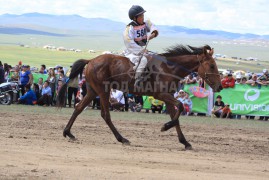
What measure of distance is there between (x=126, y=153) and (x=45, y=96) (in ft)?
44.7

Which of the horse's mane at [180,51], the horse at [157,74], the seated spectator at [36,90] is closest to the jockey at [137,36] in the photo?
the horse at [157,74]

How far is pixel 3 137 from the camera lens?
1309 cm

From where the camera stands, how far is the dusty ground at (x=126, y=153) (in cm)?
945

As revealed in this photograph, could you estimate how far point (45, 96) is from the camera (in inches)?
977

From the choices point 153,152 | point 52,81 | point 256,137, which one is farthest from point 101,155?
point 52,81

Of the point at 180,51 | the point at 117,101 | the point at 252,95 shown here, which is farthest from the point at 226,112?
the point at 180,51

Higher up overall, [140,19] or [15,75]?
[140,19]

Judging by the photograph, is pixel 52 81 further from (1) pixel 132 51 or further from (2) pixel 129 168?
(2) pixel 129 168

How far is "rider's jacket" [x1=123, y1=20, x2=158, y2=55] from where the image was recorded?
13250mm

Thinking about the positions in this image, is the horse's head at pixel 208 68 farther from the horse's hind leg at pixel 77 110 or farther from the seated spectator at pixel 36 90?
the seated spectator at pixel 36 90

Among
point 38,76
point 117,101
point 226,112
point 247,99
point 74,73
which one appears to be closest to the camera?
point 74,73

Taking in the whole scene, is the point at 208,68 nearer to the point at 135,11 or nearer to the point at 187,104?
the point at 135,11

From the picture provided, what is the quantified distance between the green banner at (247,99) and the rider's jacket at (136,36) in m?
10.3

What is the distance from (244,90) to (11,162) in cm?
1453
